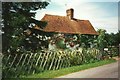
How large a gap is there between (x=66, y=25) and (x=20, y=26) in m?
19.2

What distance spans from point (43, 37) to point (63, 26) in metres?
16.4

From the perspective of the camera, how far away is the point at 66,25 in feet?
115

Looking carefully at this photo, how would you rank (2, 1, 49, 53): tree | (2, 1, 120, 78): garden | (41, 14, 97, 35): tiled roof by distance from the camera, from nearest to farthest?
1. (2, 1, 120, 78): garden
2. (2, 1, 49, 53): tree
3. (41, 14, 97, 35): tiled roof

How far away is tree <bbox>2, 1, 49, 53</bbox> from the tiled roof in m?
13.4

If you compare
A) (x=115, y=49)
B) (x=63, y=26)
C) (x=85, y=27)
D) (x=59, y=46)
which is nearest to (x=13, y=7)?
(x=59, y=46)

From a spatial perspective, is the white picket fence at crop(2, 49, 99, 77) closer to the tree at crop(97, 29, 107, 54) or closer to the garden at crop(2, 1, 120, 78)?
the garden at crop(2, 1, 120, 78)

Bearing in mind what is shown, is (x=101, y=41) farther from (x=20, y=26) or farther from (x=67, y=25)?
(x=20, y=26)

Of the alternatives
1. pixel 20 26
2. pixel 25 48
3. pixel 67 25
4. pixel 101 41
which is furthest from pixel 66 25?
pixel 20 26

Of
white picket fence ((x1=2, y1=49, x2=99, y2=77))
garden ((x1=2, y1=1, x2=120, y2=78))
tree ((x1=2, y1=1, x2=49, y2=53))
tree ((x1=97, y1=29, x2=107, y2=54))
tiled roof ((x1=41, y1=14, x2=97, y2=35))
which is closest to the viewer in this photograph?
white picket fence ((x1=2, y1=49, x2=99, y2=77))

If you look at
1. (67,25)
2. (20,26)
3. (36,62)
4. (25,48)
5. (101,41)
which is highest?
(20,26)

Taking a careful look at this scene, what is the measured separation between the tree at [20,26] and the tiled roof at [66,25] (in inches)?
527

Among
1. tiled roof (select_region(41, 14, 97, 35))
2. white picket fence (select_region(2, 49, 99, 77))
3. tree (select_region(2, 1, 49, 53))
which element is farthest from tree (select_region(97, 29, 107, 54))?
tree (select_region(2, 1, 49, 53))

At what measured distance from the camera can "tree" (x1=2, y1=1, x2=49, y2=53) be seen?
1548cm

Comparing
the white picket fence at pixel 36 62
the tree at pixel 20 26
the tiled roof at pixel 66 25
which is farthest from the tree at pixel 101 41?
the tree at pixel 20 26
